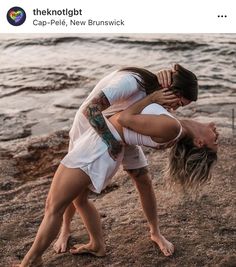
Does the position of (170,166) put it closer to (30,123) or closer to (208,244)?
(208,244)

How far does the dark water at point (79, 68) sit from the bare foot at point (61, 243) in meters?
2.12

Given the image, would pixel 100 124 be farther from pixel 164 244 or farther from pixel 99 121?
pixel 164 244

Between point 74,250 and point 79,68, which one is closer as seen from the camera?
point 74,250

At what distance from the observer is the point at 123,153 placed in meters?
2.57

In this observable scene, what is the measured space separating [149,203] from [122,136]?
0.52 meters

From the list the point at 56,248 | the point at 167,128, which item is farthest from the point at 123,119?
the point at 56,248

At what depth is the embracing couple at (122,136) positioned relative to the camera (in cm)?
241

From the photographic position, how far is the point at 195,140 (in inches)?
99.5

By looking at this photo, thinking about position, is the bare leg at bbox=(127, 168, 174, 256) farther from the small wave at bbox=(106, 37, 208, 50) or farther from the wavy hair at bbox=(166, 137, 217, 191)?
the small wave at bbox=(106, 37, 208, 50)

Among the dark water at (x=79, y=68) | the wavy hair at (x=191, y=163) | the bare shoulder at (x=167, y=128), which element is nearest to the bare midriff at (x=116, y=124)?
the bare shoulder at (x=167, y=128)

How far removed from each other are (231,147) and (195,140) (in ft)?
6.43
